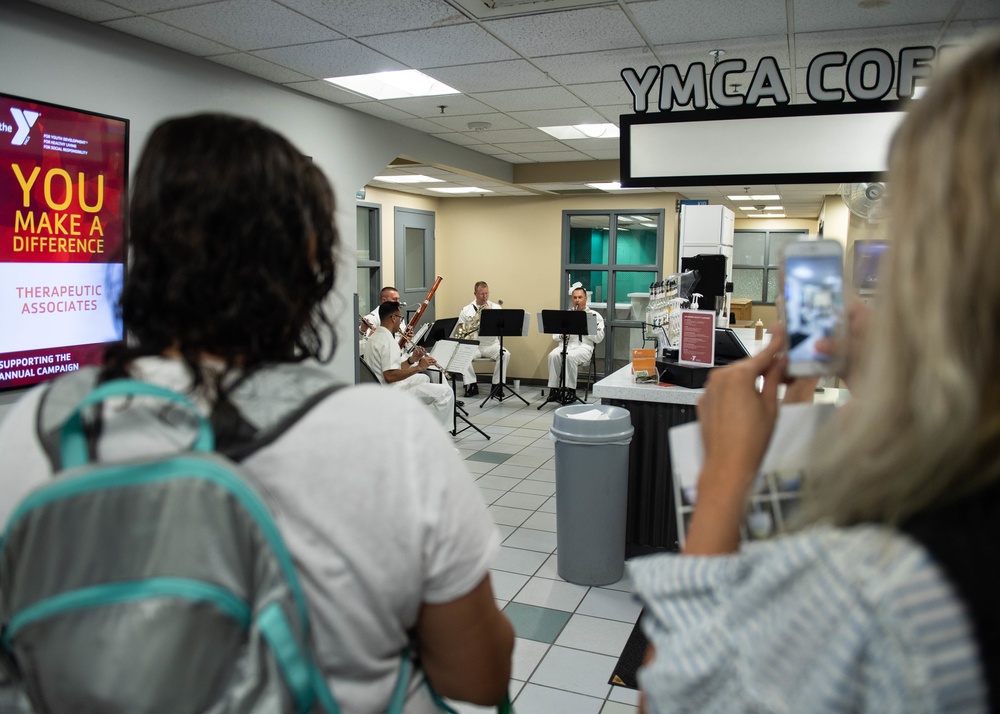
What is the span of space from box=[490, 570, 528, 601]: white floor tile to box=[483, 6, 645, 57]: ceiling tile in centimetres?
256

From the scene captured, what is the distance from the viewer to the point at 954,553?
0.46m

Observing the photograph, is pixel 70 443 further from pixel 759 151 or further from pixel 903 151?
pixel 759 151

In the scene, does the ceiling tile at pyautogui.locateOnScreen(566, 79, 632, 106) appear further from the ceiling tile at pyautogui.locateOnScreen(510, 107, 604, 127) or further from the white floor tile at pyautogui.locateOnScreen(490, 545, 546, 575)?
the white floor tile at pyautogui.locateOnScreen(490, 545, 546, 575)

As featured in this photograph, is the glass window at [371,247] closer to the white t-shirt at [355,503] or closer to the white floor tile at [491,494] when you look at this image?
the white floor tile at [491,494]

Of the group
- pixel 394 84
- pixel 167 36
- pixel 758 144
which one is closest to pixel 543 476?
pixel 758 144

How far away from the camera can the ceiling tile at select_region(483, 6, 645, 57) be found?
323 cm

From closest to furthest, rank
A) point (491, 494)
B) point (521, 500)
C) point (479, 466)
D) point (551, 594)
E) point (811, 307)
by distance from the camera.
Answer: point (811, 307)
point (551, 594)
point (521, 500)
point (491, 494)
point (479, 466)

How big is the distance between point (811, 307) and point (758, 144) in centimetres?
309

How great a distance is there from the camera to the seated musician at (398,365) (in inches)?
226

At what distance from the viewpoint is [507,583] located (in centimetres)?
343

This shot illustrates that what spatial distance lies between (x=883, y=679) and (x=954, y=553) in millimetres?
95

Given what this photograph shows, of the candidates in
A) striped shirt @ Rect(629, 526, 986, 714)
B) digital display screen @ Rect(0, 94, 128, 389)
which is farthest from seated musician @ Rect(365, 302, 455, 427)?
striped shirt @ Rect(629, 526, 986, 714)

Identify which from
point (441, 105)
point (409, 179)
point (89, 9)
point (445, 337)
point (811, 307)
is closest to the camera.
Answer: point (811, 307)

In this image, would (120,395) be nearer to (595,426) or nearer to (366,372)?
(595,426)
